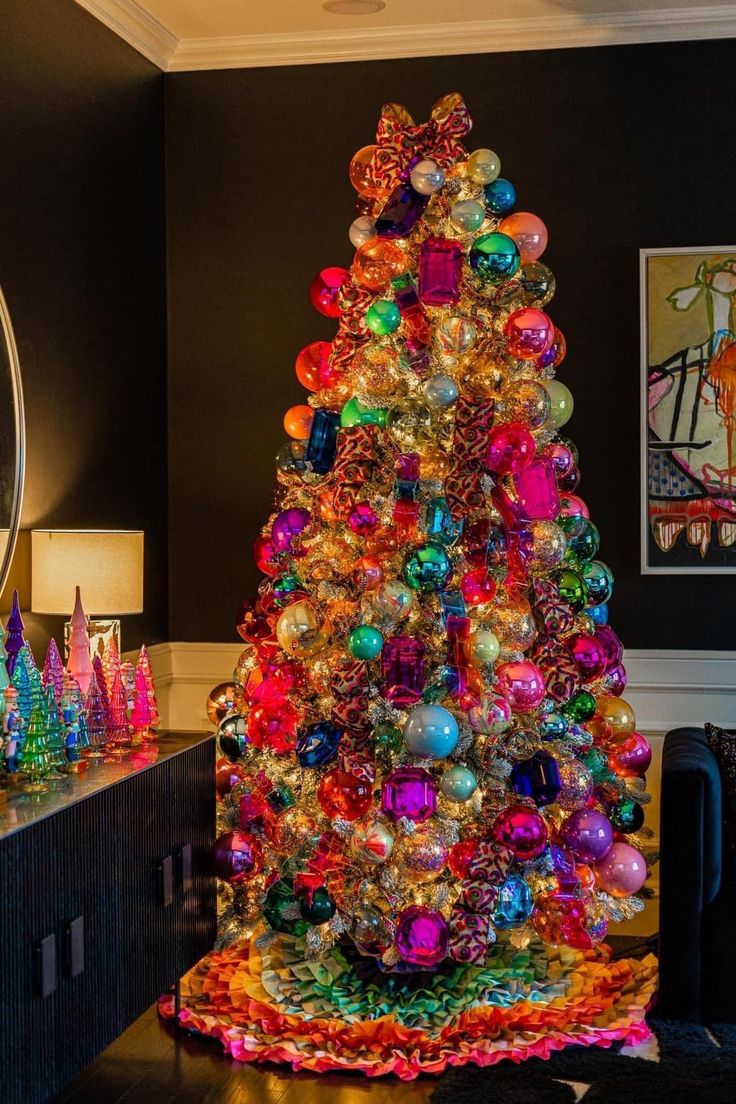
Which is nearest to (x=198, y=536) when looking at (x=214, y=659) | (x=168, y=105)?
(x=214, y=659)

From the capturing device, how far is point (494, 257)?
3.40 metres

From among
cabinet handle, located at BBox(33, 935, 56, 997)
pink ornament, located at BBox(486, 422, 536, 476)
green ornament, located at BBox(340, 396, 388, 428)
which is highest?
green ornament, located at BBox(340, 396, 388, 428)

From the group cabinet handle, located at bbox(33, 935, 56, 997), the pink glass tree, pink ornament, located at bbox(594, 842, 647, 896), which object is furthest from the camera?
pink ornament, located at bbox(594, 842, 647, 896)

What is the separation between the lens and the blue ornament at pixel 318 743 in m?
3.38

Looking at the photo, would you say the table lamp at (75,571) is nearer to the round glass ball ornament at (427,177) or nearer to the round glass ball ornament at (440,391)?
the round glass ball ornament at (440,391)

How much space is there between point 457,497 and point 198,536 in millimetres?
1574

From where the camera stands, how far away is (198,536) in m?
4.68

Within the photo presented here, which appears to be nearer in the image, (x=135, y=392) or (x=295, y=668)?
(x=295, y=668)

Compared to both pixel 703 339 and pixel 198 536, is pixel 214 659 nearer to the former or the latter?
pixel 198 536

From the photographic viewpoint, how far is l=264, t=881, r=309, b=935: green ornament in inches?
136

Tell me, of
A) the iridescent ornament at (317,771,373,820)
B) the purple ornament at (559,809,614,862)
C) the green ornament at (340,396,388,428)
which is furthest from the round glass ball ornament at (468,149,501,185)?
the purple ornament at (559,809,614,862)

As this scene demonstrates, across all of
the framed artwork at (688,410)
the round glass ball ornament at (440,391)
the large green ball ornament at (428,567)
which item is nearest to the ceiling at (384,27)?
the framed artwork at (688,410)

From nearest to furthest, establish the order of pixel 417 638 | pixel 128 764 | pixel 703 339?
pixel 128 764 < pixel 417 638 < pixel 703 339

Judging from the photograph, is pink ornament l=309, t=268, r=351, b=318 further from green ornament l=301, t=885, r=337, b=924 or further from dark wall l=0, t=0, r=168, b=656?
green ornament l=301, t=885, r=337, b=924
